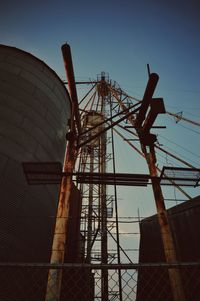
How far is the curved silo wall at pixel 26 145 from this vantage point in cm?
490

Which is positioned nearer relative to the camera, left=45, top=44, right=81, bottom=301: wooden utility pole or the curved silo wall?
left=45, top=44, right=81, bottom=301: wooden utility pole

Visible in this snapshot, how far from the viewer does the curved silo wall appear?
16.1 feet

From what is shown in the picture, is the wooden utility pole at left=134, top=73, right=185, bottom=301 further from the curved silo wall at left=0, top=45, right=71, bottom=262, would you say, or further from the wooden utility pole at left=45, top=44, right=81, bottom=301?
the curved silo wall at left=0, top=45, right=71, bottom=262

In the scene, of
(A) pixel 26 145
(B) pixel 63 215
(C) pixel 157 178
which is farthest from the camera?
(A) pixel 26 145

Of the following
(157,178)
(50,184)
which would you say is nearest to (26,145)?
(50,184)

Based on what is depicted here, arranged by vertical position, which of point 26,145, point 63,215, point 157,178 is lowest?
point 63,215

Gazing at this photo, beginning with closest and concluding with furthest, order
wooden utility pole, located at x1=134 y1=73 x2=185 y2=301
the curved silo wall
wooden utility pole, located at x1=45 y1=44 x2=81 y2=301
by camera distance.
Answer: wooden utility pole, located at x1=45 y1=44 x2=81 y2=301, wooden utility pole, located at x1=134 y1=73 x2=185 y2=301, the curved silo wall

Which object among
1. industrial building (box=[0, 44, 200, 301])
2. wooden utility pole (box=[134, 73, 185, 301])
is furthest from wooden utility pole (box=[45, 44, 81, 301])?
wooden utility pole (box=[134, 73, 185, 301])

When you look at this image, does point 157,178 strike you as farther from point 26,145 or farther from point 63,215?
point 26,145

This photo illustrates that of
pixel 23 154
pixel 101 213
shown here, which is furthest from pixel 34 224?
pixel 101 213

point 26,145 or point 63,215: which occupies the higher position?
point 26,145

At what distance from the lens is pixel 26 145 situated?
6.04 m

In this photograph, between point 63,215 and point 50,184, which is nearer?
point 63,215

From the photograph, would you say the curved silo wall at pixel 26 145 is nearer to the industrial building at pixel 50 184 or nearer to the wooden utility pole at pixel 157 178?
the industrial building at pixel 50 184
